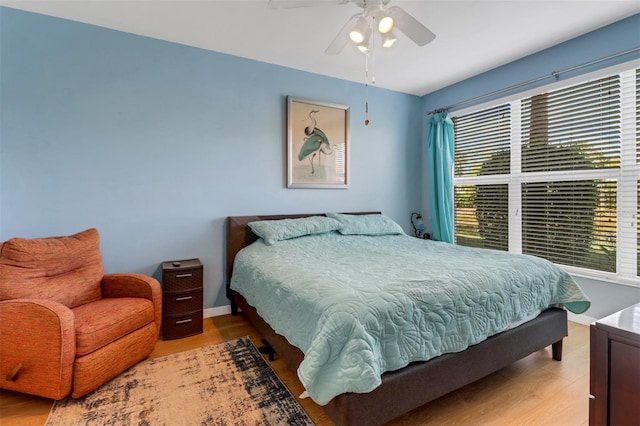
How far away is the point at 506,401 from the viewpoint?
5.46 ft

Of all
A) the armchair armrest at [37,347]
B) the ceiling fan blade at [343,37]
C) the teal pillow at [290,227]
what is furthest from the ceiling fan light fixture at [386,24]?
the armchair armrest at [37,347]

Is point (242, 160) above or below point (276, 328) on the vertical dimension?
above

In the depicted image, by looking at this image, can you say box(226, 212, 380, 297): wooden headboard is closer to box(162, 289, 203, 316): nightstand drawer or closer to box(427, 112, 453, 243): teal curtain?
box(162, 289, 203, 316): nightstand drawer

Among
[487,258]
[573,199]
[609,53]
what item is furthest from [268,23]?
[573,199]

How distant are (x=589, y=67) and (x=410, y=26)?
1.92 metres

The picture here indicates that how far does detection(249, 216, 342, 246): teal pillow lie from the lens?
272 cm

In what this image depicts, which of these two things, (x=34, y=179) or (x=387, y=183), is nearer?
(x=34, y=179)

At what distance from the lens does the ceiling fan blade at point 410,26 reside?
184cm

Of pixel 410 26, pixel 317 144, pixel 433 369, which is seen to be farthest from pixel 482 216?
pixel 433 369

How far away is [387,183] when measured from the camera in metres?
4.00

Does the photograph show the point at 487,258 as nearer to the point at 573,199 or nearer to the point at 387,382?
the point at 387,382

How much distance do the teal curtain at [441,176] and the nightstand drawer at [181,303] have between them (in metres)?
2.90

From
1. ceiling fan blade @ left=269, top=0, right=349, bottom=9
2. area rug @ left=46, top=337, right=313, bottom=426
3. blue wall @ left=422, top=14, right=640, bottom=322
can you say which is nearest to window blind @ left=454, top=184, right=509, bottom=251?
blue wall @ left=422, top=14, right=640, bottom=322

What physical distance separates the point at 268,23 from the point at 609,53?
286 cm
